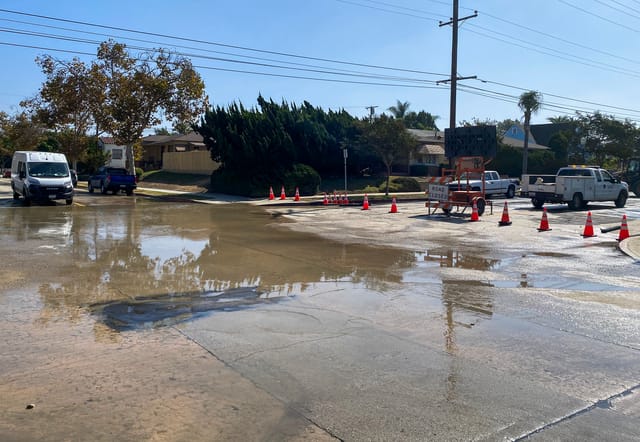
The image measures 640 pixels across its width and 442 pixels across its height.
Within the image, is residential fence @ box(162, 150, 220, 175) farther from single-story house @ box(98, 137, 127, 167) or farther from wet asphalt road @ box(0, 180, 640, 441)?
wet asphalt road @ box(0, 180, 640, 441)

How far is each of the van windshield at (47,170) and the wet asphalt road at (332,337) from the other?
1320cm

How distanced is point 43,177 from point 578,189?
25135 mm

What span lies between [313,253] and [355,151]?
28.2 meters

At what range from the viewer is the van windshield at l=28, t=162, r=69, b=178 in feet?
84.7

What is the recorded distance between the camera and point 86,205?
26.7m

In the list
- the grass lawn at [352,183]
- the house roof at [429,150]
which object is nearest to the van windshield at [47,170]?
the grass lawn at [352,183]

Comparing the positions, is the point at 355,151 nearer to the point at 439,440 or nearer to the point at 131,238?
the point at 131,238

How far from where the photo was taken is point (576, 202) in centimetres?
2709

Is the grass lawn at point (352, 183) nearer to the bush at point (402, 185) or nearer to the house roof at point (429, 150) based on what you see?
the bush at point (402, 185)

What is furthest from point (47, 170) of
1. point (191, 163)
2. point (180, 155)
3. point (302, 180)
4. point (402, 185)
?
point (180, 155)

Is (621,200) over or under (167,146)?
under

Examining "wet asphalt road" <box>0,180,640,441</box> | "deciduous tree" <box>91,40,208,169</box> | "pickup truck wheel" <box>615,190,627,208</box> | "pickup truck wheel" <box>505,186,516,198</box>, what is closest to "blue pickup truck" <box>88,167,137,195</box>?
"deciduous tree" <box>91,40,208,169</box>

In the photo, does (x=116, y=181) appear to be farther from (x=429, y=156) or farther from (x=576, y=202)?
(x=429, y=156)

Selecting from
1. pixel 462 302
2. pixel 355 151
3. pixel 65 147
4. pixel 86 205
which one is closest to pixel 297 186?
pixel 355 151
